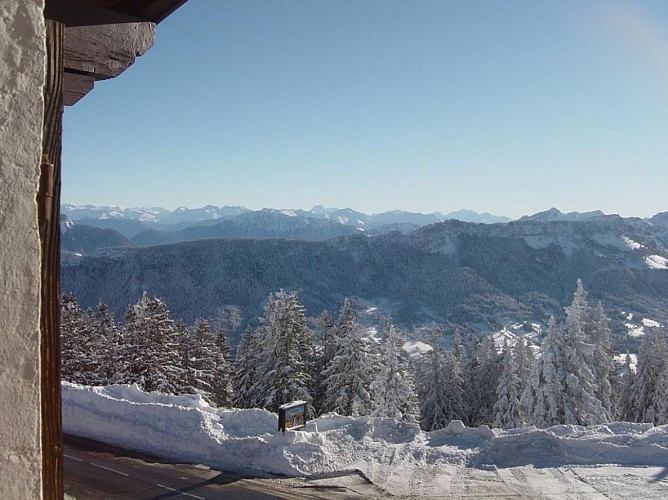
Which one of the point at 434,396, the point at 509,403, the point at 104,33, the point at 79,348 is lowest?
the point at 434,396

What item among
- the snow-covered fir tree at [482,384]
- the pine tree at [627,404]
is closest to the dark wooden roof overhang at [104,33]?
the pine tree at [627,404]

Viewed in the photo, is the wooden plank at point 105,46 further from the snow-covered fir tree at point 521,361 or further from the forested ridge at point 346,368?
the snow-covered fir tree at point 521,361

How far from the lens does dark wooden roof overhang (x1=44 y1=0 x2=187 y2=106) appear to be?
1.81 m

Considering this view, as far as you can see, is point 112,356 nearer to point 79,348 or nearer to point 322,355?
point 79,348

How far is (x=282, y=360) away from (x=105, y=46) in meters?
26.9

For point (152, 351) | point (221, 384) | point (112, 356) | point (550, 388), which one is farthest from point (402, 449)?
point (221, 384)

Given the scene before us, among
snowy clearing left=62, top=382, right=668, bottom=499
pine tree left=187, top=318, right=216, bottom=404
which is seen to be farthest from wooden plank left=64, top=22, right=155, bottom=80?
pine tree left=187, top=318, right=216, bottom=404

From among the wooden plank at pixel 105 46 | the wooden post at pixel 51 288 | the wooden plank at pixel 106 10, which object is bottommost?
the wooden post at pixel 51 288

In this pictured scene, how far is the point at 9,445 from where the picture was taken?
1124 millimetres

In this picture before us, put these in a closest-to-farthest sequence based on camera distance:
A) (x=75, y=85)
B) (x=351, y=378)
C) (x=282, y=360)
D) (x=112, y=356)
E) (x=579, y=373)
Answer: (x=75, y=85) < (x=579, y=373) < (x=112, y=356) < (x=282, y=360) < (x=351, y=378)

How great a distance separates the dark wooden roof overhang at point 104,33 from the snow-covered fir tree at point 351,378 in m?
26.7

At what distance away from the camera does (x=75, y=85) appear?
6.80ft

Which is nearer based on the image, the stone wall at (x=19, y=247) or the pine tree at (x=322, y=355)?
the stone wall at (x=19, y=247)

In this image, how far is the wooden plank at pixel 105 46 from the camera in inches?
73.0
